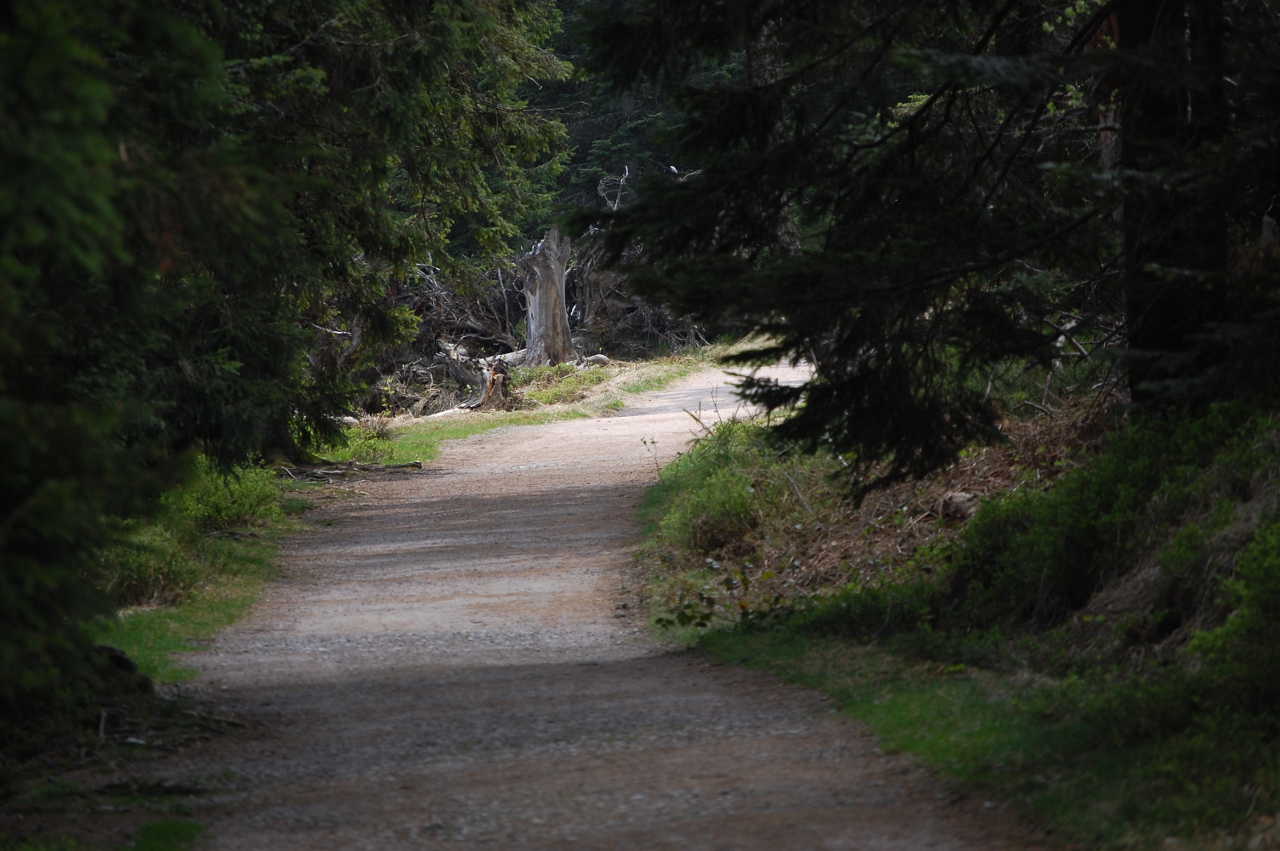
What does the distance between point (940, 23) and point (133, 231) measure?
705cm

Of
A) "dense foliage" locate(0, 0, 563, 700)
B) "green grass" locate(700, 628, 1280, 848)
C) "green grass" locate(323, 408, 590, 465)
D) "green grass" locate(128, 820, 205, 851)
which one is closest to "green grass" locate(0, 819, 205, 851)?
"green grass" locate(128, 820, 205, 851)

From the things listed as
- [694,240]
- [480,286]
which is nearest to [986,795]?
[694,240]

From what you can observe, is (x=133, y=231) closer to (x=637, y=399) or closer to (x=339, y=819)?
(x=339, y=819)

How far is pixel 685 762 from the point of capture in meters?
6.71

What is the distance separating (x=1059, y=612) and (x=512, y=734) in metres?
3.35

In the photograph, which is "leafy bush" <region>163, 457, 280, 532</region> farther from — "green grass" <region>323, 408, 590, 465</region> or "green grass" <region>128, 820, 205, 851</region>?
"green grass" <region>128, 820, 205, 851</region>

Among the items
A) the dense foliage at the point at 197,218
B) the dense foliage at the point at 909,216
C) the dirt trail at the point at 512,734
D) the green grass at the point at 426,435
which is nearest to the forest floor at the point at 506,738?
the dirt trail at the point at 512,734

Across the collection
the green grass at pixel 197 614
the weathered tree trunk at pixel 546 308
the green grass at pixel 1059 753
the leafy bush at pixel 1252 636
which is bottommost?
the green grass at pixel 197 614

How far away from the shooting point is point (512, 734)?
296 inches

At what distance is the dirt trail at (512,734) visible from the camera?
5750mm

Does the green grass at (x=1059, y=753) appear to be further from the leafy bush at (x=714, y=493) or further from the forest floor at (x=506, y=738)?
the leafy bush at (x=714, y=493)

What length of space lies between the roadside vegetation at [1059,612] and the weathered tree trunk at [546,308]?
26910mm

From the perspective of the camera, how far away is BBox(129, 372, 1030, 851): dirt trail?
575cm

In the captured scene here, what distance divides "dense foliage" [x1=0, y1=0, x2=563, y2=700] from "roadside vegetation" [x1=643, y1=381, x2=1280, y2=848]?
11.7 ft
